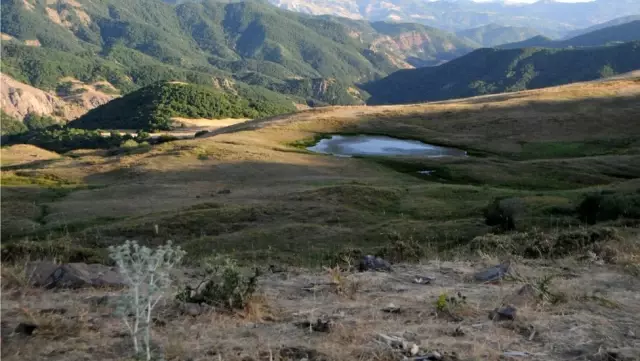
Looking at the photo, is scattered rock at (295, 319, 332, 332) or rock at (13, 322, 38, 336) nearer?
rock at (13, 322, 38, 336)

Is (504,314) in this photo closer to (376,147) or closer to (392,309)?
(392,309)

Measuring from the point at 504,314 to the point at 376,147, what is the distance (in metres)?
74.0

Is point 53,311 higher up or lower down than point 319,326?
higher up

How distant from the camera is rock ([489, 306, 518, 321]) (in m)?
7.53

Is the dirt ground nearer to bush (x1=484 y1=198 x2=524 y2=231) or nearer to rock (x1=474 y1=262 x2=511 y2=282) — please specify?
rock (x1=474 y1=262 x2=511 y2=282)

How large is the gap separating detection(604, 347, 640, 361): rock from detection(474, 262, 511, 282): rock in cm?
360

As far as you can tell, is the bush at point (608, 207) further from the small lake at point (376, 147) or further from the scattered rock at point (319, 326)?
the small lake at point (376, 147)

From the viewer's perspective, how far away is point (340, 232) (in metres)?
24.8

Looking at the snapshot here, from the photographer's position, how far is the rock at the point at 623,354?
6.32 meters

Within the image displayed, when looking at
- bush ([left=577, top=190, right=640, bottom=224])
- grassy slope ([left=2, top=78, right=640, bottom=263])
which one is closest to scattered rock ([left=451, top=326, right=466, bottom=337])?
grassy slope ([left=2, top=78, right=640, bottom=263])

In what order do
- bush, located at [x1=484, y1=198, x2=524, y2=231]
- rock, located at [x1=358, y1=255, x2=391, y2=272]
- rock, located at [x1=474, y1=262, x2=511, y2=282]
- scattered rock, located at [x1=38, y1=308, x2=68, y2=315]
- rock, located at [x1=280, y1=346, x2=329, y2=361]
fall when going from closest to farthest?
rock, located at [x1=280, y1=346, x2=329, y2=361] → scattered rock, located at [x1=38, y1=308, x2=68, y2=315] → rock, located at [x1=474, y1=262, x2=511, y2=282] → rock, located at [x1=358, y1=255, x2=391, y2=272] → bush, located at [x1=484, y1=198, x2=524, y2=231]

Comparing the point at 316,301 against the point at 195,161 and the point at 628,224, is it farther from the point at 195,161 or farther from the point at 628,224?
the point at 195,161

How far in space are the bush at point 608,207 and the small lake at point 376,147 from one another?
48642mm

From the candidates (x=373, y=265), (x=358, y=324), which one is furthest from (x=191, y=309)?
(x=373, y=265)
